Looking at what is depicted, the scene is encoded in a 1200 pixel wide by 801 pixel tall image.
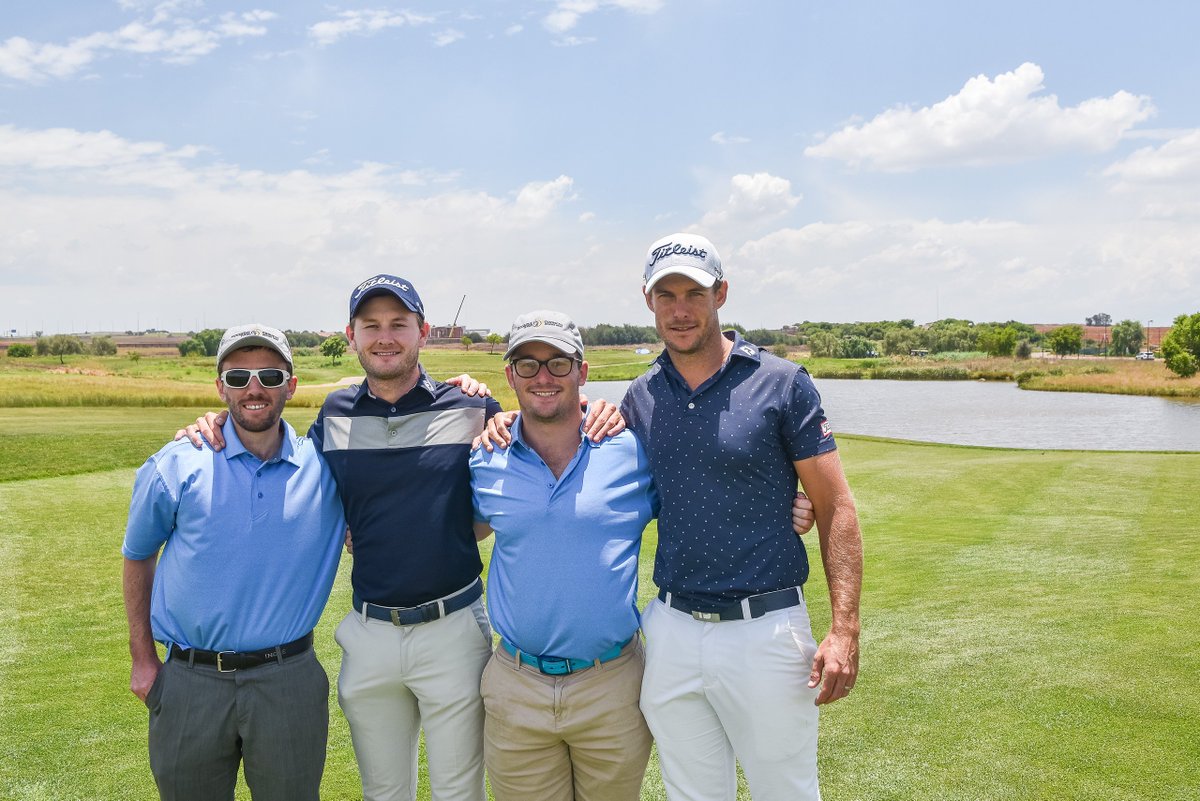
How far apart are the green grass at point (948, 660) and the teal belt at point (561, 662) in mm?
1145

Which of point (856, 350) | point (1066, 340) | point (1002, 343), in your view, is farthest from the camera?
point (856, 350)

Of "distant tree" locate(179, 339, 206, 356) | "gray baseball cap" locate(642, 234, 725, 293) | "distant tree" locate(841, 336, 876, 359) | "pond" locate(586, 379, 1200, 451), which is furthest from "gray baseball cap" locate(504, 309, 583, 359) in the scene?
"distant tree" locate(841, 336, 876, 359)

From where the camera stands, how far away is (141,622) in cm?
333

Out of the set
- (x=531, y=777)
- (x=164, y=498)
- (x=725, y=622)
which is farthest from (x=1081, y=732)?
(x=164, y=498)

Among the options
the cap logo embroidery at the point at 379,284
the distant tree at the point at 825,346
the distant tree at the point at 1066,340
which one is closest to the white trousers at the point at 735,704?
the cap logo embroidery at the point at 379,284

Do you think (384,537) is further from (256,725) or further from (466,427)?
(256,725)

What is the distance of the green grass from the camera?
3971 mm

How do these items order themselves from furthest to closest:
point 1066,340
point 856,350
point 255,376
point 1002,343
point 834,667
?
point 856,350, point 1066,340, point 1002,343, point 255,376, point 834,667

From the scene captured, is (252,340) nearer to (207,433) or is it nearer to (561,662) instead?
(207,433)

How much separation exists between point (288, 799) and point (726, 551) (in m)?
2.00

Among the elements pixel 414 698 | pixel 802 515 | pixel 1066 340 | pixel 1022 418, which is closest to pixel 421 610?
pixel 414 698

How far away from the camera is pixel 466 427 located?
142 inches

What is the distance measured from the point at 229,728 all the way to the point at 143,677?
1.35 feet

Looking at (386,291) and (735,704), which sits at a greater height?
(386,291)
